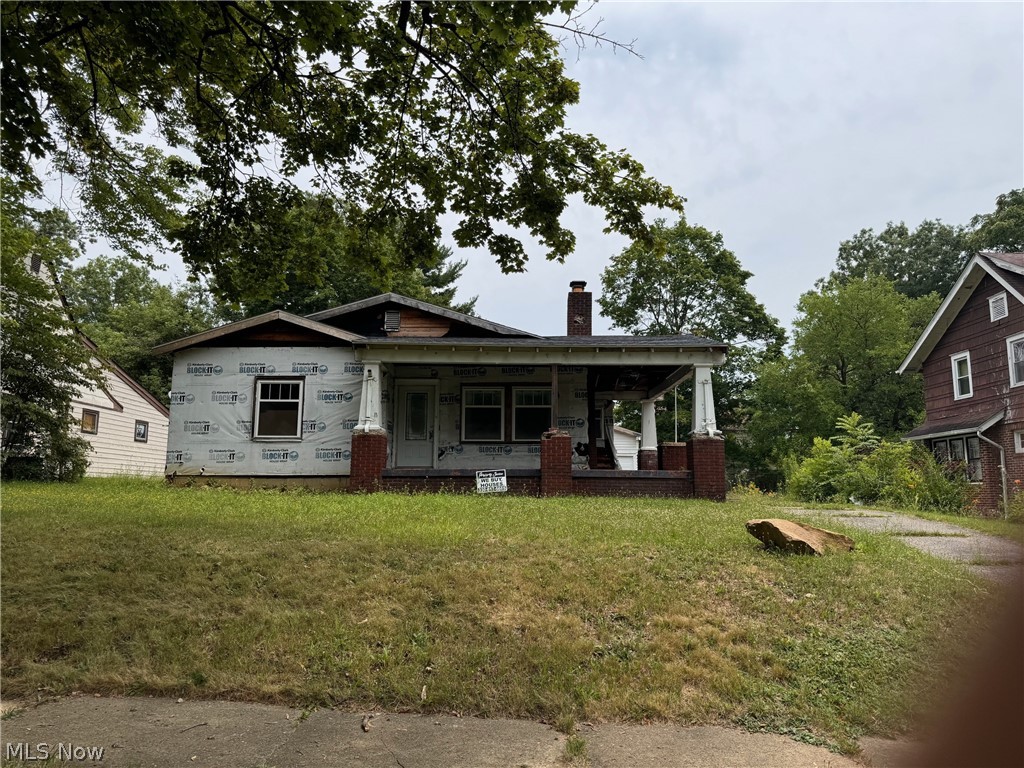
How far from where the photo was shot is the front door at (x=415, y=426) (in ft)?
54.6

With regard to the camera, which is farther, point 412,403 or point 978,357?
point 978,357

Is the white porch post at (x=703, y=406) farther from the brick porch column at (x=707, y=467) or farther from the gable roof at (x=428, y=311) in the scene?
the gable roof at (x=428, y=311)

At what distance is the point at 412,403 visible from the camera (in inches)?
666

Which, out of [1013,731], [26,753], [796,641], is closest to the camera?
[1013,731]

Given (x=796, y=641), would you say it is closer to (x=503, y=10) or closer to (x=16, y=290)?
(x=503, y=10)

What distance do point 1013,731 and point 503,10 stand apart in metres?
5.67

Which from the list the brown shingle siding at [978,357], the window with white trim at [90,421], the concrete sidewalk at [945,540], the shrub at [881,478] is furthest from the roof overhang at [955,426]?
the window with white trim at [90,421]

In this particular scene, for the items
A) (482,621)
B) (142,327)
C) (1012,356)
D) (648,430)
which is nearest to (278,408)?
(648,430)

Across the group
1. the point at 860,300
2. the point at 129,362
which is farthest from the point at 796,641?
the point at 129,362

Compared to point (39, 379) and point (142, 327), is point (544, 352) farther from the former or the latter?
point (142, 327)

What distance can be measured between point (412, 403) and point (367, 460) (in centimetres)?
355

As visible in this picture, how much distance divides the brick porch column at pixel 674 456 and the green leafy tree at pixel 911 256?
35921mm

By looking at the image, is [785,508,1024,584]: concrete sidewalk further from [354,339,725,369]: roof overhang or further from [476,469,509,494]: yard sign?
[476,469,509,494]: yard sign

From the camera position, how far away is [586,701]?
4.15 m
